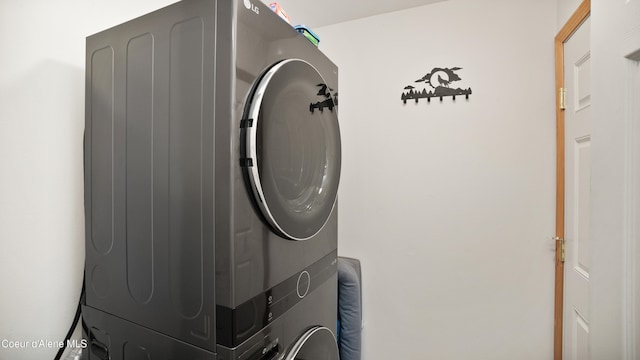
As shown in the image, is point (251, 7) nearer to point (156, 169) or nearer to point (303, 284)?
point (156, 169)

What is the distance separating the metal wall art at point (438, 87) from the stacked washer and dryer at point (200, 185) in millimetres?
1141

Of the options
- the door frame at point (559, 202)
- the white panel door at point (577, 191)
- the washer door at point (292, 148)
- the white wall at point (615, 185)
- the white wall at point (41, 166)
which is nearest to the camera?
the white wall at point (615, 185)

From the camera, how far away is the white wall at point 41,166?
3.07 feet

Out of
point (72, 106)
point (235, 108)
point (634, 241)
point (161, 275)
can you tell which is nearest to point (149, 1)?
point (72, 106)

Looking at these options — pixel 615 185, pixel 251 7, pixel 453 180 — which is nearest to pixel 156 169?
pixel 251 7

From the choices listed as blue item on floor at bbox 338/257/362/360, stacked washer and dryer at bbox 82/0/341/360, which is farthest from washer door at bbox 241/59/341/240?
blue item on floor at bbox 338/257/362/360

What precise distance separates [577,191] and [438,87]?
0.97m

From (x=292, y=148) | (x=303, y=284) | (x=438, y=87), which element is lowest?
(x=303, y=284)

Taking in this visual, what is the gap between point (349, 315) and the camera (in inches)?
74.0

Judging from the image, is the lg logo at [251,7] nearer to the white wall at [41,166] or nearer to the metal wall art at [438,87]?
the white wall at [41,166]

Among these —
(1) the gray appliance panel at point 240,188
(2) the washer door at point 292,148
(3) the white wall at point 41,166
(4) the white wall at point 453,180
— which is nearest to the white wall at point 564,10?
(4) the white wall at point 453,180

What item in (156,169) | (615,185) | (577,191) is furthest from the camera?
(577,191)

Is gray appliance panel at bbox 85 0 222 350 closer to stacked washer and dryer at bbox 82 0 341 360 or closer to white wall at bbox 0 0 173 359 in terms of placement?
stacked washer and dryer at bbox 82 0 341 360

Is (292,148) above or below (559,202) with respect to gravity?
above
